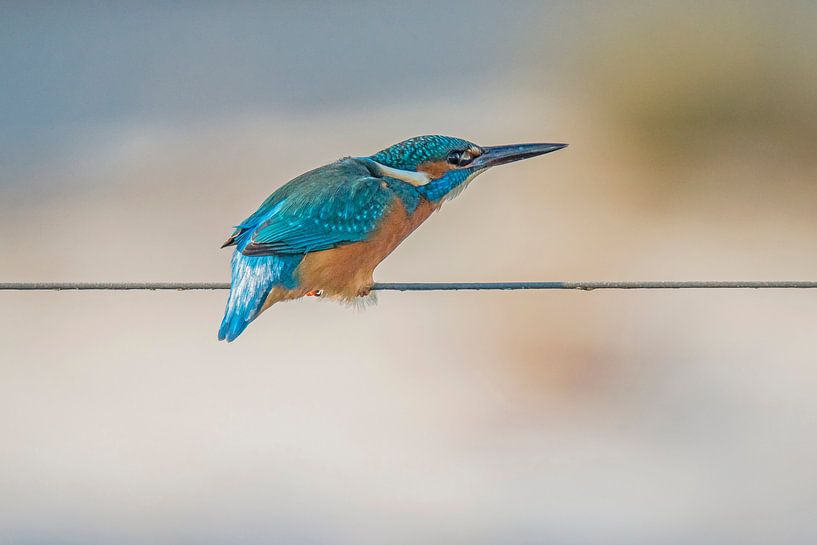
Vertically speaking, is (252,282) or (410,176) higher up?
(410,176)

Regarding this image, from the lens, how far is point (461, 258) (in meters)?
3.96

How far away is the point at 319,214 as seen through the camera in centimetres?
198

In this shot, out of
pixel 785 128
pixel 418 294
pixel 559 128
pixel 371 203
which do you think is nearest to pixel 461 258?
pixel 418 294

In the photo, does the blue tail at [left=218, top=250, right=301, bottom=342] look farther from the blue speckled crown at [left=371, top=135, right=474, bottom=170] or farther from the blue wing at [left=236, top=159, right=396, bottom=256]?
the blue speckled crown at [left=371, top=135, right=474, bottom=170]

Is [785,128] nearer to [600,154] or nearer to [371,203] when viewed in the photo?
[600,154]

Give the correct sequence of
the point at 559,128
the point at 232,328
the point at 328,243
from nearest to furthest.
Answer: the point at 232,328 → the point at 328,243 → the point at 559,128

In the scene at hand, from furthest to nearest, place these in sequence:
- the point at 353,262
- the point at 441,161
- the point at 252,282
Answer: the point at 441,161
the point at 353,262
the point at 252,282

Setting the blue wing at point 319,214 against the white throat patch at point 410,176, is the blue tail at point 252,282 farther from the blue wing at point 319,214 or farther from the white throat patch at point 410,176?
the white throat patch at point 410,176

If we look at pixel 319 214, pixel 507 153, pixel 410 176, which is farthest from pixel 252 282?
pixel 507 153

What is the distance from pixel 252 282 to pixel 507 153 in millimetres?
533

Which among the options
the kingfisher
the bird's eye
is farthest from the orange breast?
the bird's eye

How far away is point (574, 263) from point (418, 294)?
58 centimetres

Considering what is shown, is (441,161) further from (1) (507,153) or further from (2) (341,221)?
(2) (341,221)

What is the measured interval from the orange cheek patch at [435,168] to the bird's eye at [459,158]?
1 centimetres
